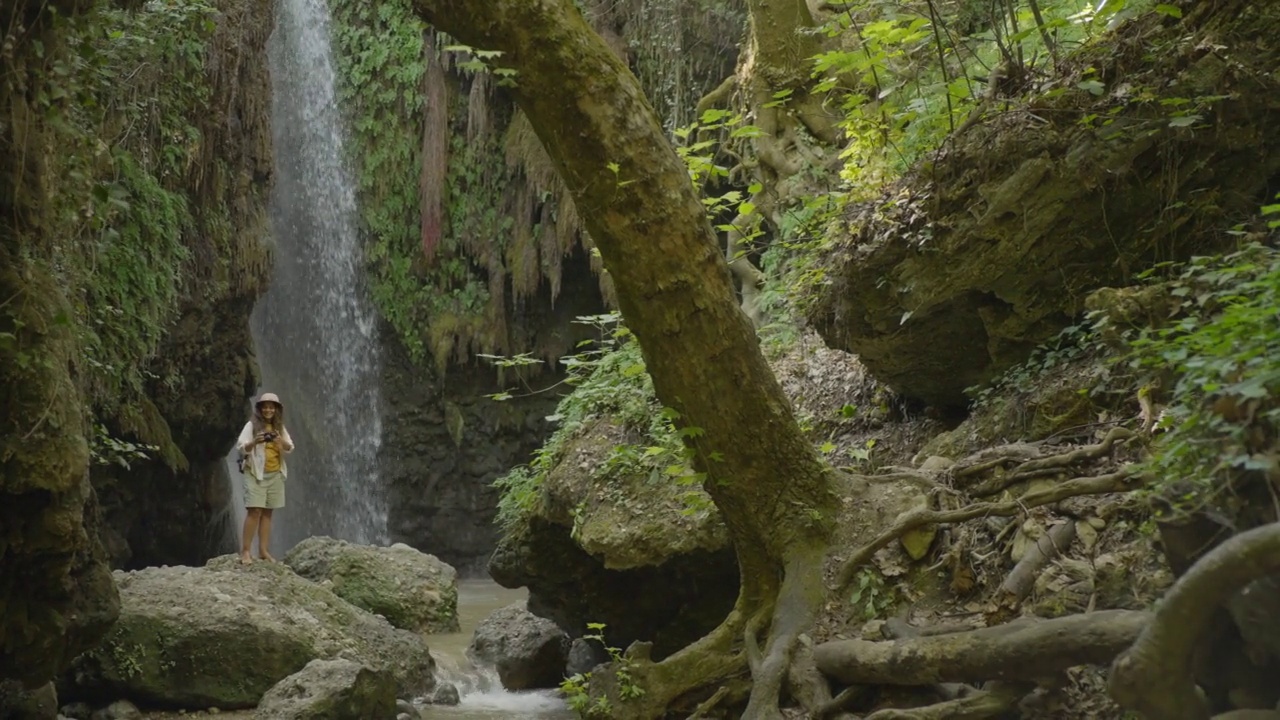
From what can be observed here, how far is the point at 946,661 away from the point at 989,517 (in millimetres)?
1108

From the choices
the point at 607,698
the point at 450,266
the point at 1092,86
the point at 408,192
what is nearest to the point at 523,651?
the point at 607,698

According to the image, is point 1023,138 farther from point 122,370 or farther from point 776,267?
point 122,370

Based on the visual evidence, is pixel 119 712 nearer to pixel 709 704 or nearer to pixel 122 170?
pixel 709 704

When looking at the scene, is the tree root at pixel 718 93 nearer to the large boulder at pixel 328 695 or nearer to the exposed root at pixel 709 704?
the large boulder at pixel 328 695

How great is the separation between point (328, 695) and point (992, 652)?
4395 mm

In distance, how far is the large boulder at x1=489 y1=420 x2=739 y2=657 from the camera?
638 centimetres

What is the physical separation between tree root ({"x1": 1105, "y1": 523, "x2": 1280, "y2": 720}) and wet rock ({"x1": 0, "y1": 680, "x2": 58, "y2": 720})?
5.42m

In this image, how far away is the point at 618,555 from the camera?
21.0 feet

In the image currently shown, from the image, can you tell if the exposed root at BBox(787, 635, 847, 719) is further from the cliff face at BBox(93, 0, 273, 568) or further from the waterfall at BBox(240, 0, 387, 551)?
the waterfall at BBox(240, 0, 387, 551)

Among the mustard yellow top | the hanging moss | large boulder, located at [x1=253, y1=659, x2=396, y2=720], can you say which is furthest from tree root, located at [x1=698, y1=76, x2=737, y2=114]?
large boulder, located at [x1=253, y1=659, x2=396, y2=720]

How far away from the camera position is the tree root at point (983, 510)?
4.13 meters

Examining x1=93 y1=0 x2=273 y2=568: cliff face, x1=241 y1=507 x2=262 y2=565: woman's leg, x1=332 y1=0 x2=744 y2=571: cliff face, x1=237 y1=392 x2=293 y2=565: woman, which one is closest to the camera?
x1=241 y1=507 x2=262 y2=565: woman's leg

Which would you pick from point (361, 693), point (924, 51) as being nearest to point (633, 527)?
point (361, 693)

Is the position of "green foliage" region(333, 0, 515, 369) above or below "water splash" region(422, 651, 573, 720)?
above
